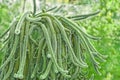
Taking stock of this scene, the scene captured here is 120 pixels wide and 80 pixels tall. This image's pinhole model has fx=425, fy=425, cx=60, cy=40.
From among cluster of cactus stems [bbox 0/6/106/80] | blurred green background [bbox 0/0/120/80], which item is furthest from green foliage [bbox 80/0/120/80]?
cluster of cactus stems [bbox 0/6/106/80]

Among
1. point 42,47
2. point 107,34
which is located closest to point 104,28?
point 107,34

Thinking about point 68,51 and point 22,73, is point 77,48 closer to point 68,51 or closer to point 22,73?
point 68,51

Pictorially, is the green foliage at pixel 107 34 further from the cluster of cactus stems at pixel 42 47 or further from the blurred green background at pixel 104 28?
the cluster of cactus stems at pixel 42 47

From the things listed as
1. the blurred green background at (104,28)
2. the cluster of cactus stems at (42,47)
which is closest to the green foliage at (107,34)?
the blurred green background at (104,28)

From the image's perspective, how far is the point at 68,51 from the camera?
236 cm

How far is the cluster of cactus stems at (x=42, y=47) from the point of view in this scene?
2299 millimetres

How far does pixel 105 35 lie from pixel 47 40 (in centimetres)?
263

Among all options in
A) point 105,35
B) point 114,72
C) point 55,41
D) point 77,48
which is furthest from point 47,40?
point 105,35

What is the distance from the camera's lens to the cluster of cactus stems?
7.54 feet

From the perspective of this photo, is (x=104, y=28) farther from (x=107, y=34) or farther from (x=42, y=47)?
(x=42, y=47)

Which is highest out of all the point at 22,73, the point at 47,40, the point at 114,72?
the point at 47,40

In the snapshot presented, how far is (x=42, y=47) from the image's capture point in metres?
2.34

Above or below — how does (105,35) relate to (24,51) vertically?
below

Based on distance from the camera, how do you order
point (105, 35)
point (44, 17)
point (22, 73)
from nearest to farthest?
point (22, 73)
point (44, 17)
point (105, 35)
